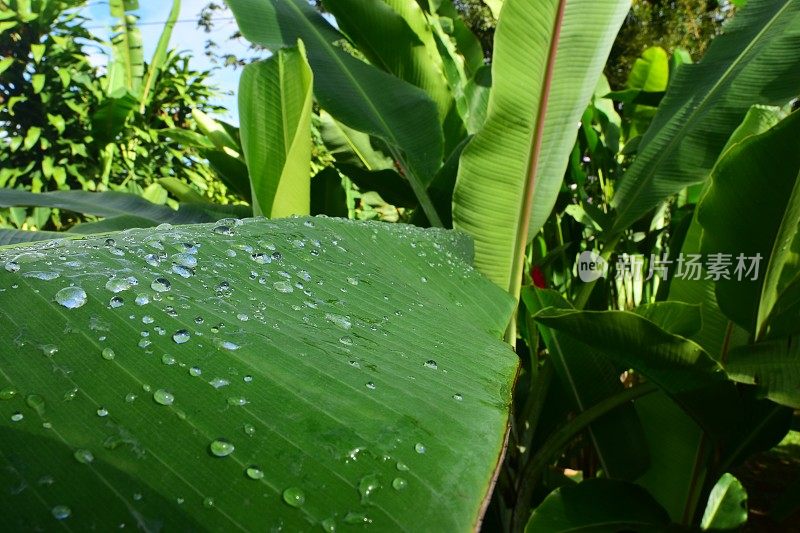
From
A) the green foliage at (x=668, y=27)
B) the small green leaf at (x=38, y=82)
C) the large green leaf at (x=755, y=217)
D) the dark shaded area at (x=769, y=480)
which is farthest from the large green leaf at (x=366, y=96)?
the green foliage at (x=668, y=27)

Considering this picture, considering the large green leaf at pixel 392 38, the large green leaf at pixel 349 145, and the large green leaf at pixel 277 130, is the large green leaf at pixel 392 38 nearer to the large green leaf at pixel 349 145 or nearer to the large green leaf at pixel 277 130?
the large green leaf at pixel 349 145

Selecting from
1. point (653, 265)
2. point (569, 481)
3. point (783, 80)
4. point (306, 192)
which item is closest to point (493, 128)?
point (306, 192)

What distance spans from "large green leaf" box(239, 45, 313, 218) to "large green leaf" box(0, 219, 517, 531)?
21.4 inches

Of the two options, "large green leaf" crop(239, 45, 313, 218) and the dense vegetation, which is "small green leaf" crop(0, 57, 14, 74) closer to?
the dense vegetation

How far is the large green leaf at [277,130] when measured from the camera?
974 millimetres

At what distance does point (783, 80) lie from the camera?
1.11 metres

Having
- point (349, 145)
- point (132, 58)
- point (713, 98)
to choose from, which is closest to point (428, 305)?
point (713, 98)

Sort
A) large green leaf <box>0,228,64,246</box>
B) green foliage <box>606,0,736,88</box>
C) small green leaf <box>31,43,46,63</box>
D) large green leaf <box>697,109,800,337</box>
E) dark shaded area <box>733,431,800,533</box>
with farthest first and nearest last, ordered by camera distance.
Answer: green foliage <box>606,0,736,88</box> → small green leaf <box>31,43,46,63</box> → dark shaded area <box>733,431,800,533</box> → large green leaf <box>0,228,64,246</box> → large green leaf <box>697,109,800,337</box>

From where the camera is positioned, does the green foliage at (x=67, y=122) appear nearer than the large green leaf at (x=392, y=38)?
No

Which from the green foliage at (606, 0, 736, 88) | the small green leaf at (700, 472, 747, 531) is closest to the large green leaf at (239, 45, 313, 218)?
the small green leaf at (700, 472, 747, 531)

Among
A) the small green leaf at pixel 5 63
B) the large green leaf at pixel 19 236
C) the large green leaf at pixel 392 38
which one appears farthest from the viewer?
the small green leaf at pixel 5 63

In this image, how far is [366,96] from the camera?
1.24 metres

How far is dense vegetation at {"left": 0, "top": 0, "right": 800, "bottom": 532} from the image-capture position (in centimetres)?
26

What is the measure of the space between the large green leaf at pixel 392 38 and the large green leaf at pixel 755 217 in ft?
2.14
